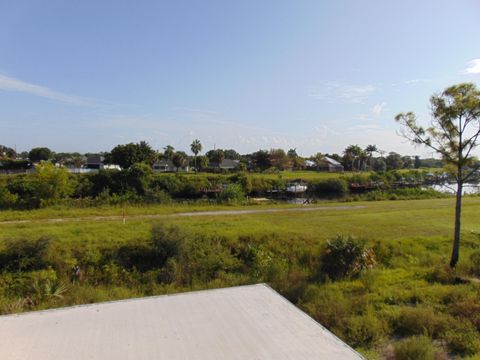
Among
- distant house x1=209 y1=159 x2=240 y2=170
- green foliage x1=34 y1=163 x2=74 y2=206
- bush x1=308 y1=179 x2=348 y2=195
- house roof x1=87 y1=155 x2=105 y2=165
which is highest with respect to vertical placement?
house roof x1=87 y1=155 x2=105 y2=165

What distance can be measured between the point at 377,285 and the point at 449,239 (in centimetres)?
646

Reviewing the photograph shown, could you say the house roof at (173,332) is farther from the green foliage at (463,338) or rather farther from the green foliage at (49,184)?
the green foliage at (49,184)

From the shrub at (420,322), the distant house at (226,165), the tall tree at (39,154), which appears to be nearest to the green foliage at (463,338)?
the shrub at (420,322)

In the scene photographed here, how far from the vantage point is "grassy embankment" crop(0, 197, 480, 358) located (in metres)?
7.00

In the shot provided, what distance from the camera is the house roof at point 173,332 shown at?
15.8ft

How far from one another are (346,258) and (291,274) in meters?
1.67

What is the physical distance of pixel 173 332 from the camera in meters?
5.45

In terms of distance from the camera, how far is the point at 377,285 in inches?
371

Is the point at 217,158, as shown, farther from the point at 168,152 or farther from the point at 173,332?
the point at 173,332

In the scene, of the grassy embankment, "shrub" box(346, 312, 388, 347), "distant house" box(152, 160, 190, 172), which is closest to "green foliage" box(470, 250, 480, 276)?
the grassy embankment

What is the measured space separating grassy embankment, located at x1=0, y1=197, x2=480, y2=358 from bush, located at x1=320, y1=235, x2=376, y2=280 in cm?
32

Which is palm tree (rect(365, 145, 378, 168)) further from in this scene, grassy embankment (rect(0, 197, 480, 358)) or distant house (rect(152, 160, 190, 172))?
grassy embankment (rect(0, 197, 480, 358))

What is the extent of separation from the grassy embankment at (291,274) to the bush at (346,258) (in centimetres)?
32

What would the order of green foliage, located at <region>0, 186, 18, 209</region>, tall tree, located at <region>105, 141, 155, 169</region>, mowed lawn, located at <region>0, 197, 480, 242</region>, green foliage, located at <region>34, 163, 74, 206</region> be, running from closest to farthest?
mowed lawn, located at <region>0, 197, 480, 242</region>
green foliage, located at <region>34, 163, 74, 206</region>
green foliage, located at <region>0, 186, 18, 209</region>
tall tree, located at <region>105, 141, 155, 169</region>
